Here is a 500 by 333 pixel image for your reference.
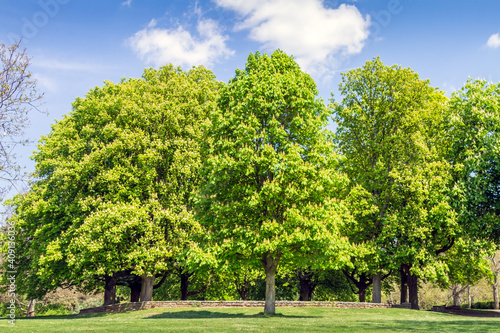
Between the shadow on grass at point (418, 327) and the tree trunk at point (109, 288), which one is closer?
the shadow on grass at point (418, 327)

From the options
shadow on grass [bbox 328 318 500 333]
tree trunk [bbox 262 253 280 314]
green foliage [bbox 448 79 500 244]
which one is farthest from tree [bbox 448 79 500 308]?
tree trunk [bbox 262 253 280 314]

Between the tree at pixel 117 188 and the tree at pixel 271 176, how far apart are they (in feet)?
16.5

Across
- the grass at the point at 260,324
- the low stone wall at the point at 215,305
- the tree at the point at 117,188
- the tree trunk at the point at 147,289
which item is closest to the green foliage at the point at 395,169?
the low stone wall at the point at 215,305

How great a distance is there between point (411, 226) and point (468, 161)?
6.59 m

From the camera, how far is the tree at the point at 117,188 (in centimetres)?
2772

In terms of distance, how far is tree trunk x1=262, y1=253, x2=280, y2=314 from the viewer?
23.0m

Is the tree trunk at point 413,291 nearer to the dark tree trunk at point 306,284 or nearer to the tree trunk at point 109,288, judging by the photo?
the dark tree trunk at point 306,284

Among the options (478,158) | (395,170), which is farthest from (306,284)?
(478,158)

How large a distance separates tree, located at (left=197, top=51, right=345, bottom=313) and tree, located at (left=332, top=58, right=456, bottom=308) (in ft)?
23.2

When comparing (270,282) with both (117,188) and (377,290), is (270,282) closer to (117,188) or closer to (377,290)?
(117,188)

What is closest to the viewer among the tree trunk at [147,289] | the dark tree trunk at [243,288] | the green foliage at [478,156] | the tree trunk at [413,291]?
the green foliage at [478,156]

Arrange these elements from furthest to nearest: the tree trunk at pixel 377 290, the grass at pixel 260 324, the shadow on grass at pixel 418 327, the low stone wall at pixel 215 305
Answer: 1. the tree trunk at pixel 377 290
2. the low stone wall at pixel 215 305
3. the grass at pixel 260 324
4. the shadow on grass at pixel 418 327

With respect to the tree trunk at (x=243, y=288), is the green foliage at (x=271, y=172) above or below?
above

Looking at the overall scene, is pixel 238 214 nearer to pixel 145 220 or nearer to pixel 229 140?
pixel 229 140
